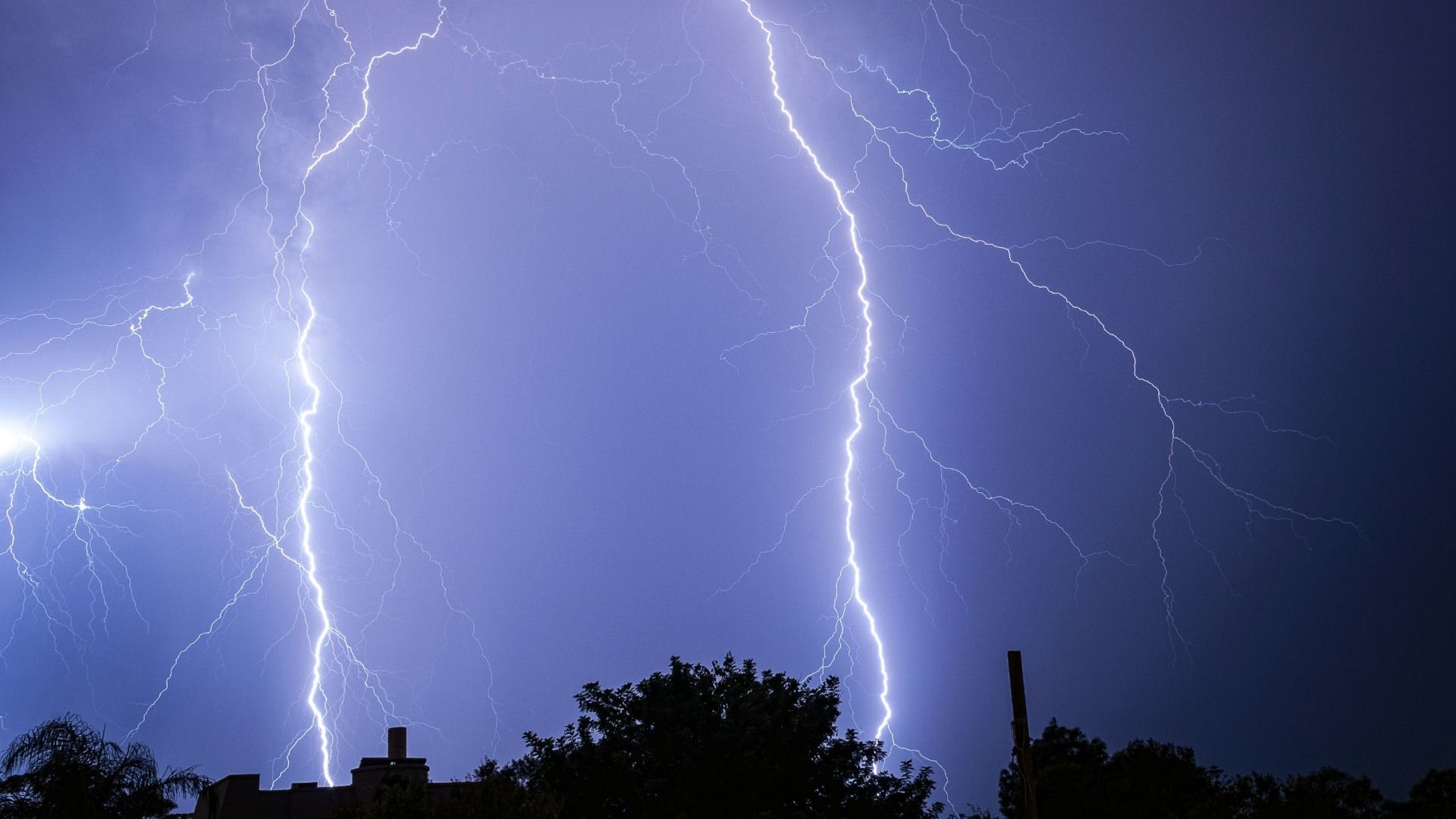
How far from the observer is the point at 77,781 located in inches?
489

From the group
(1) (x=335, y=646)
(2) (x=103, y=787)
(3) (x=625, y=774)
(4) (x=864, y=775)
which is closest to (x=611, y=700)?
(3) (x=625, y=774)

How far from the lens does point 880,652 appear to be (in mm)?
24625

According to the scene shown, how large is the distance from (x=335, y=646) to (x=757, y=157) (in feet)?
59.4

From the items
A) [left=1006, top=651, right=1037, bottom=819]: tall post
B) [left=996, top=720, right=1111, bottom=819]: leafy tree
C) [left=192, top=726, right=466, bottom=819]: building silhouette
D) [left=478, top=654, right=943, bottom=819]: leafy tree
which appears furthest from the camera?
[left=996, top=720, right=1111, bottom=819]: leafy tree

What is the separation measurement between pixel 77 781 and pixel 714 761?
789 cm

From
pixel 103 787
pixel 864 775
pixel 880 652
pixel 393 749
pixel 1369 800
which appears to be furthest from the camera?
pixel 880 652

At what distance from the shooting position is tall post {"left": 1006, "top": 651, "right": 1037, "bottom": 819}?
10.5m

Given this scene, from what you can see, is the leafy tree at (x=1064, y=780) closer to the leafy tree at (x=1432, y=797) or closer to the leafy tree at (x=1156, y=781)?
the leafy tree at (x=1156, y=781)

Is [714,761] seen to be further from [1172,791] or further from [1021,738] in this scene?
[1172,791]

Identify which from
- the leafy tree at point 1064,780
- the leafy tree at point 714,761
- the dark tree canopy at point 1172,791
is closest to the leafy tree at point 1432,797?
the dark tree canopy at point 1172,791

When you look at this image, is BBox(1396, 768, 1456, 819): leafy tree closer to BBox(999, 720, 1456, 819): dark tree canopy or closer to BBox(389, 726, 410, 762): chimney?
BBox(999, 720, 1456, 819): dark tree canopy

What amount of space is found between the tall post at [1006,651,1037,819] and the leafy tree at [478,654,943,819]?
299 cm

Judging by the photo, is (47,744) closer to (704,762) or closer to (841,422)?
(704,762)

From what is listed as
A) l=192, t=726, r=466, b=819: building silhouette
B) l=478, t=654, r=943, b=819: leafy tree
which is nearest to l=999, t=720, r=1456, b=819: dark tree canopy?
l=478, t=654, r=943, b=819: leafy tree
